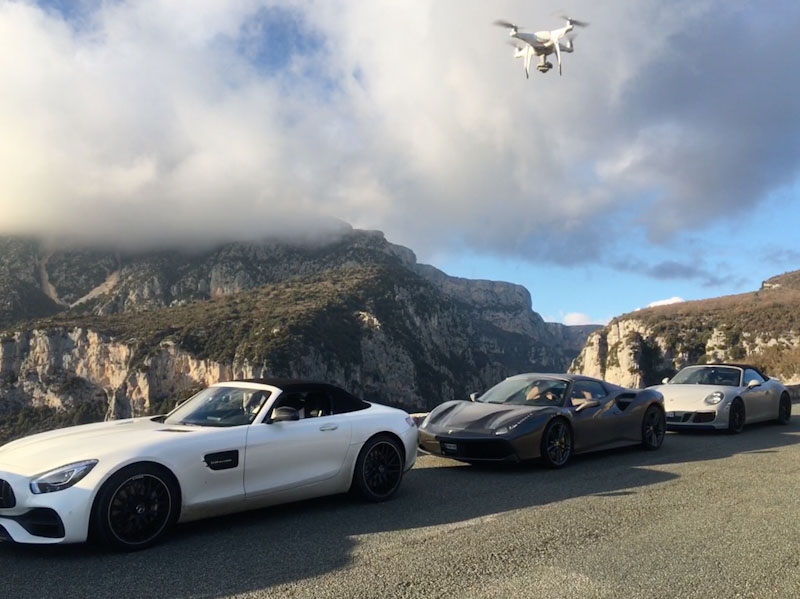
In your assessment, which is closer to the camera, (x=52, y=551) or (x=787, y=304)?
(x=52, y=551)

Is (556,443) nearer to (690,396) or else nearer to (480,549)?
(480,549)

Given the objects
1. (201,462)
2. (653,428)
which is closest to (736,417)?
(653,428)

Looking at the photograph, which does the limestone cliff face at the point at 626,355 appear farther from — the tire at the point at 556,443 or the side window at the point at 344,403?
the side window at the point at 344,403

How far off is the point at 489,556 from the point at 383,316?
81911 mm

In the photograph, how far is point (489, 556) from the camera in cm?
458

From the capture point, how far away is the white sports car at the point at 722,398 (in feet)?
37.7

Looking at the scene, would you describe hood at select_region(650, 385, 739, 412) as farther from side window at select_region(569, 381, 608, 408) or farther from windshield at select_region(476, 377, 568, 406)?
windshield at select_region(476, 377, 568, 406)

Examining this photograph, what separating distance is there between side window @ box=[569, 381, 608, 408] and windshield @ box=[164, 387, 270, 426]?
15.7 feet

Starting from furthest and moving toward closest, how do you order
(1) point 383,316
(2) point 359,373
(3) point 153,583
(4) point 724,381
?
(1) point 383,316, (2) point 359,373, (4) point 724,381, (3) point 153,583

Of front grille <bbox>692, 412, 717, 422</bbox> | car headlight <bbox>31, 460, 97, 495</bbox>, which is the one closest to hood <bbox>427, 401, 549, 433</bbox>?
front grille <bbox>692, 412, 717, 422</bbox>

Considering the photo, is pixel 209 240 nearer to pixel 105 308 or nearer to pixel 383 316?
pixel 105 308

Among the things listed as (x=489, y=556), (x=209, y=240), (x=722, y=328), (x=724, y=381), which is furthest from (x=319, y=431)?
(x=209, y=240)

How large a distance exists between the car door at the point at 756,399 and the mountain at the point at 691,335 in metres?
37.9

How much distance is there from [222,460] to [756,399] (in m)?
10.7
